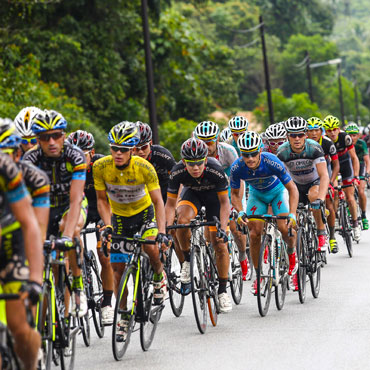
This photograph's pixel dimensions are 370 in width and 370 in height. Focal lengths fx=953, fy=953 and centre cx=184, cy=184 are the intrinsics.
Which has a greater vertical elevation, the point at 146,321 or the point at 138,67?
the point at 138,67

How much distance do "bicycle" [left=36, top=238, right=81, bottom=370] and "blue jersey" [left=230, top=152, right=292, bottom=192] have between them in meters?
3.65

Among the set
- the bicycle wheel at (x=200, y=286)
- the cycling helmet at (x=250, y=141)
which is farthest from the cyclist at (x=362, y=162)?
the bicycle wheel at (x=200, y=286)

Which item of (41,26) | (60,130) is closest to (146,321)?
(60,130)

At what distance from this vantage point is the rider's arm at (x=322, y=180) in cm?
1219

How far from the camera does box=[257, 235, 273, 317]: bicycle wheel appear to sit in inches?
394

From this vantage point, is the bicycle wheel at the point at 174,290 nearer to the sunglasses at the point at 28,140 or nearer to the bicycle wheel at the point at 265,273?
the bicycle wheel at the point at 265,273

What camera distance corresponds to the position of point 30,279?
5508 millimetres

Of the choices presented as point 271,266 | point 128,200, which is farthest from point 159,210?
point 271,266

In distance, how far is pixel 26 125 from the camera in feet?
29.5

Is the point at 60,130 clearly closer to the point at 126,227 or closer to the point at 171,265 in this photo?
the point at 126,227

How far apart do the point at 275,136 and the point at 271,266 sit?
3.49 meters

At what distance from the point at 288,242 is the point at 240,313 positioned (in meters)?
1.09

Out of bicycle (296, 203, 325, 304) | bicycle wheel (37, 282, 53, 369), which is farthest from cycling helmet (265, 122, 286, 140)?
bicycle wheel (37, 282, 53, 369)

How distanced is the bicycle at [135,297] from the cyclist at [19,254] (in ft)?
7.88
